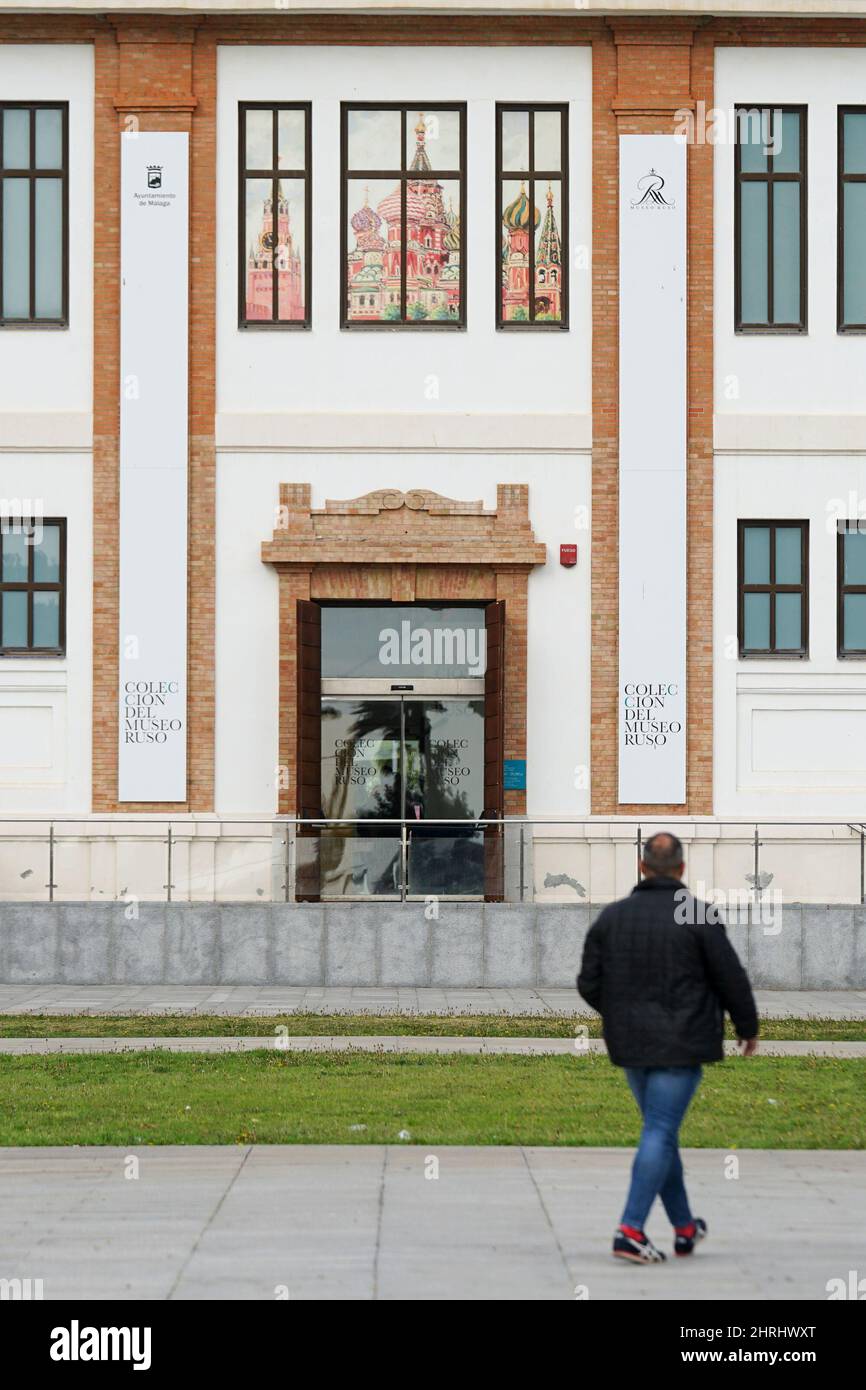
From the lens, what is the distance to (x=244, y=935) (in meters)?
22.3

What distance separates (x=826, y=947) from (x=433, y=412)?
27.6 ft

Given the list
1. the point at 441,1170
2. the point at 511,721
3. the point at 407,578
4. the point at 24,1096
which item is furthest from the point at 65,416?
the point at 441,1170

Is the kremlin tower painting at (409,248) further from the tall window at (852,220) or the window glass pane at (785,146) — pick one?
the tall window at (852,220)

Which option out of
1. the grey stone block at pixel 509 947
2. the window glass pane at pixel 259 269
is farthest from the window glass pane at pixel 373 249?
the grey stone block at pixel 509 947

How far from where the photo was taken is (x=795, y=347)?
25.3 metres

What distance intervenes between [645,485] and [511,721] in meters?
3.47

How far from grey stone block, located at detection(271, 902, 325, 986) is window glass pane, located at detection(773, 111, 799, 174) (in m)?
11.4

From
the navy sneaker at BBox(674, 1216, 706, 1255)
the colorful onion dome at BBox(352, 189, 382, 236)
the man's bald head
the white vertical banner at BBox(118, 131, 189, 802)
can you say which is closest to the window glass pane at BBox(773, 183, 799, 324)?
the colorful onion dome at BBox(352, 189, 382, 236)

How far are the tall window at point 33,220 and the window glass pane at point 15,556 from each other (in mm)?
2856

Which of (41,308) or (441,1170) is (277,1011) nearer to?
(441,1170)

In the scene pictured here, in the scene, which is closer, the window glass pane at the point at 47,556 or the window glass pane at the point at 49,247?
the window glass pane at the point at 47,556

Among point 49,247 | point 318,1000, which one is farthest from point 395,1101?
point 49,247

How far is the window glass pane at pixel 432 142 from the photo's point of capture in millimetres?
25281

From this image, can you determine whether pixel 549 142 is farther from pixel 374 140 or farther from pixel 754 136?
pixel 754 136
